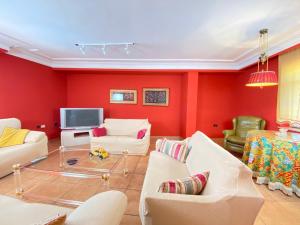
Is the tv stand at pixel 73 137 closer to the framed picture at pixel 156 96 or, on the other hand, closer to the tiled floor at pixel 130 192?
the tiled floor at pixel 130 192

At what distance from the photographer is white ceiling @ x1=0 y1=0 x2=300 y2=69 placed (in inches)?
75.5

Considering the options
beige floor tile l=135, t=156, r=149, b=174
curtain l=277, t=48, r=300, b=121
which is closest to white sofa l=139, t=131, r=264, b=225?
beige floor tile l=135, t=156, r=149, b=174

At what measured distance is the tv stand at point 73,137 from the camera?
14.2ft

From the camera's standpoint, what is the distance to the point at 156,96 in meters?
5.22

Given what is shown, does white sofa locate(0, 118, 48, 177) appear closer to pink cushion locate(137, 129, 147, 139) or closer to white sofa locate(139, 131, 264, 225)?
pink cushion locate(137, 129, 147, 139)

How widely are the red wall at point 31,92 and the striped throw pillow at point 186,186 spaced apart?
3.92m

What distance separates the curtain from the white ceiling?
0.27m

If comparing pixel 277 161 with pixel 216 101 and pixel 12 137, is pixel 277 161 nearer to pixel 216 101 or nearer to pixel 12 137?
pixel 216 101

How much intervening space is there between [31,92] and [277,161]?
5287 mm

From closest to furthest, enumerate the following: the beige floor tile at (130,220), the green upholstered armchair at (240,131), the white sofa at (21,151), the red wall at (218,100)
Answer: the beige floor tile at (130,220) < the white sofa at (21,151) < the green upholstered armchair at (240,131) < the red wall at (218,100)

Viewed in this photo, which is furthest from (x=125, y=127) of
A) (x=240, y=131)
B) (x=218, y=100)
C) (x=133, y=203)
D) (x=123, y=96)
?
(x=218, y=100)

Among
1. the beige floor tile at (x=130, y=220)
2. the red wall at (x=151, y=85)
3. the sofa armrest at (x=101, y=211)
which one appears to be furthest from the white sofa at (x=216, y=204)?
the red wall at (x=151, y=85)

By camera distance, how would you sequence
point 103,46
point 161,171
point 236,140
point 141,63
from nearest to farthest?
point 161,171
point 103,46
point 236,140
point 141,63

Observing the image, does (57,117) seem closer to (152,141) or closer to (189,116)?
(152,141)
